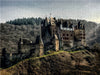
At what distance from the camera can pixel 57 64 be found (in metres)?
71.1

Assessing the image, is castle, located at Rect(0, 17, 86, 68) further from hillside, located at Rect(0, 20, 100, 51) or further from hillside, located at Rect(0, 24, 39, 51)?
hillside, located at Rect(0, 24, 39, 51)

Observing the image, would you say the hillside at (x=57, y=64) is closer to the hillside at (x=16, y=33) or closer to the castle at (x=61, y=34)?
the castle at (x=61, y=34)

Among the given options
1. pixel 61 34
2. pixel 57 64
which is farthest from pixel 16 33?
pixel 57 64

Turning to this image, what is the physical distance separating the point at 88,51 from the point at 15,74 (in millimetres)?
30303

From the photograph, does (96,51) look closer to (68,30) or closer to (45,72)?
(68,30)

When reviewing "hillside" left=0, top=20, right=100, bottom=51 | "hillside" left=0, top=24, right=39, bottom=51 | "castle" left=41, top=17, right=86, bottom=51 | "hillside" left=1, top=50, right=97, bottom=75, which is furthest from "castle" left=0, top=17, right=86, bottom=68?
"hillside" left=0, top=24, right=39, bottom=51

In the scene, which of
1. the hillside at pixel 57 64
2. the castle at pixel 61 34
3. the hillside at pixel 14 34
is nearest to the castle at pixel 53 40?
the castle at pixel 61 34

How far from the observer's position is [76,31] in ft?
269

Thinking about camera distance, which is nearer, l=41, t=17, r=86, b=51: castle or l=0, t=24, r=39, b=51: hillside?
l=41, t=17, r=86, b=51: castle

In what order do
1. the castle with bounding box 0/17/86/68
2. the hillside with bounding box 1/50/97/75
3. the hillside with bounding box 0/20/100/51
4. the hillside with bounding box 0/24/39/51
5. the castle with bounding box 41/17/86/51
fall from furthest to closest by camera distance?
1. the hillside with bounding box 0/20/100/51
2. the hillside with bounding box 0/24/39/51
3. the castle with bounding box 41/17/86/51
4. the castle with bounding box 0/17/86/68
5. the hillside with bounding box 1/50/97/75

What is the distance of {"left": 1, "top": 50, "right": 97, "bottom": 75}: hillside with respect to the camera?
69.6 m

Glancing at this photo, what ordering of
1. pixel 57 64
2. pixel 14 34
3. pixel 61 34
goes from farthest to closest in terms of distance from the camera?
pixel 14 34, pixel 61 34, pixel 57 64

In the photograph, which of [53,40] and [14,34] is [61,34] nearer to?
[53,40]

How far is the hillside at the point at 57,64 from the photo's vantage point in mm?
69625
